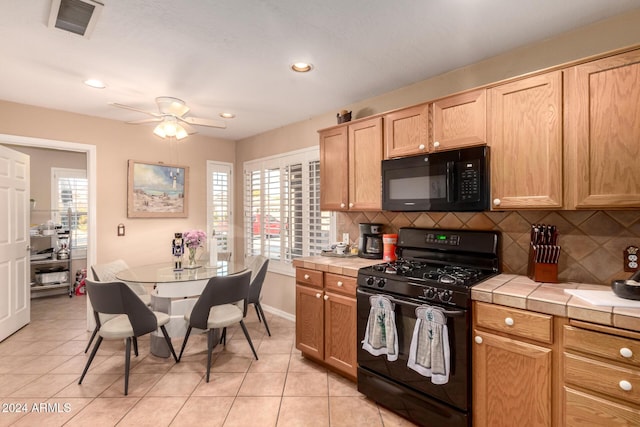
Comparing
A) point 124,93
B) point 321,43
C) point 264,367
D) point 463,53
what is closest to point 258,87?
point 321,43

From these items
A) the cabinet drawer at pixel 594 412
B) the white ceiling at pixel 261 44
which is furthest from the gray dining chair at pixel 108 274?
the cabinet drawer at pixel 594 412

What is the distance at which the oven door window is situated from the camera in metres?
1.83

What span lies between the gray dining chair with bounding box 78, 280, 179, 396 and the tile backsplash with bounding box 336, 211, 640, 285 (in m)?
2.62

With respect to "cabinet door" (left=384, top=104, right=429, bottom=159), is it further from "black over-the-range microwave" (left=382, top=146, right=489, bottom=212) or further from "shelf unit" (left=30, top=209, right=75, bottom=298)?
"shelf unit" (left=30, top=209, right=75, bottom=298)

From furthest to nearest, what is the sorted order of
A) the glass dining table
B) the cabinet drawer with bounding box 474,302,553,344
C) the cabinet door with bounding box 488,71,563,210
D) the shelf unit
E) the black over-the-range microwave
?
the shelf unit, the glass dining table, the black over-the-range microwave, the cabinet door with bounding box 488,71,563,210, the cabinet drawer with bounding box 474,302,553,344

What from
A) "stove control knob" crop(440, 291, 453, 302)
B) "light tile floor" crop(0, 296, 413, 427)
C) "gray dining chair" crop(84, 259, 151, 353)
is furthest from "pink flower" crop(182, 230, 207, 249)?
"stove control knob" crop(440, 291, 453, 302)

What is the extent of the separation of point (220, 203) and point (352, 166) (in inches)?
106

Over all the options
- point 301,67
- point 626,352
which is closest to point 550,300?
point 626,352

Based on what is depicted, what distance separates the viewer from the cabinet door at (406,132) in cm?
243

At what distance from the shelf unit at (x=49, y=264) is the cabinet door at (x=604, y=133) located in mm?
6871

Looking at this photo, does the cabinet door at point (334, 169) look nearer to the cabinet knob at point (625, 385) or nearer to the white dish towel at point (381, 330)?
the white dish towel at point (381, 330)

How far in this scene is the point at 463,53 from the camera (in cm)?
229

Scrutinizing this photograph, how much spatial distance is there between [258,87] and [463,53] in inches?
67.5

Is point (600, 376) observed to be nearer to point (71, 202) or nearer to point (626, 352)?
point (626, 352)
